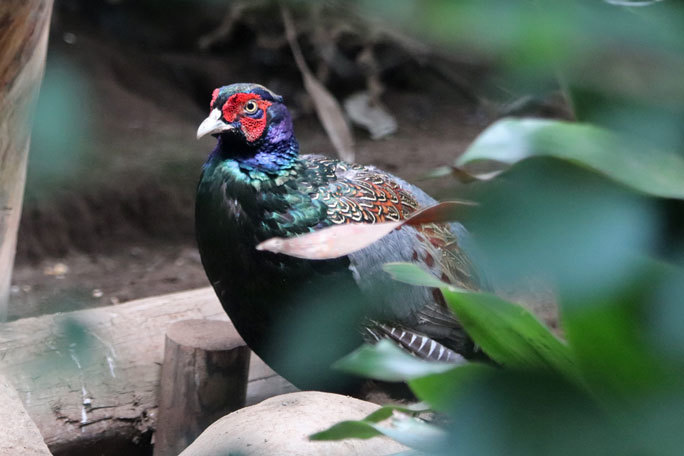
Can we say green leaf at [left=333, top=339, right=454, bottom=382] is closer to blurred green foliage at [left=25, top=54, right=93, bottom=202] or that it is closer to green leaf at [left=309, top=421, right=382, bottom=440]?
green leaf at [left=309, top=421, right=382, bottom=440]

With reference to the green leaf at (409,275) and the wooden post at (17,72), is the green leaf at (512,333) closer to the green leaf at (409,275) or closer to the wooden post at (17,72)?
the green leaf at (409,275)

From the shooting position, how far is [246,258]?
2.70m

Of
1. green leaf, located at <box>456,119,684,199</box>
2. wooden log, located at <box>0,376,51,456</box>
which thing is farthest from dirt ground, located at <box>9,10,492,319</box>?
green leaf, located at <box>456,119,684,199</box>

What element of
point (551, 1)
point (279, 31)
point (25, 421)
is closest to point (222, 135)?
point (25, 421)

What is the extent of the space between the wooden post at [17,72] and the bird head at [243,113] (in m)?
0.53

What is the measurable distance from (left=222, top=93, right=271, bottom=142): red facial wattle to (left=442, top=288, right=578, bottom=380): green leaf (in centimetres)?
166

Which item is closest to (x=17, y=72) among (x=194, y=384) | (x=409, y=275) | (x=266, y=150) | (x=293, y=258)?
(x=266, y=150)

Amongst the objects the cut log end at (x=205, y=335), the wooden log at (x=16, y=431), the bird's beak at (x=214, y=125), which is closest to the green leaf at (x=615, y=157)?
the wooden log at (x=16, y=431)

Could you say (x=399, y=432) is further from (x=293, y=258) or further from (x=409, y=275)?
(x=293, y=258)

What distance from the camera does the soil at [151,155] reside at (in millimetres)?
5016

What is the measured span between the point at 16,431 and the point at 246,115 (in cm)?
114

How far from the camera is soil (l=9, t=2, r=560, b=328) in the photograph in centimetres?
502

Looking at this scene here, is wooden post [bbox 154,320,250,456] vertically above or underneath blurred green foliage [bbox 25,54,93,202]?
underneath

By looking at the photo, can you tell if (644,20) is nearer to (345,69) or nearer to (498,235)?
(498,235)
